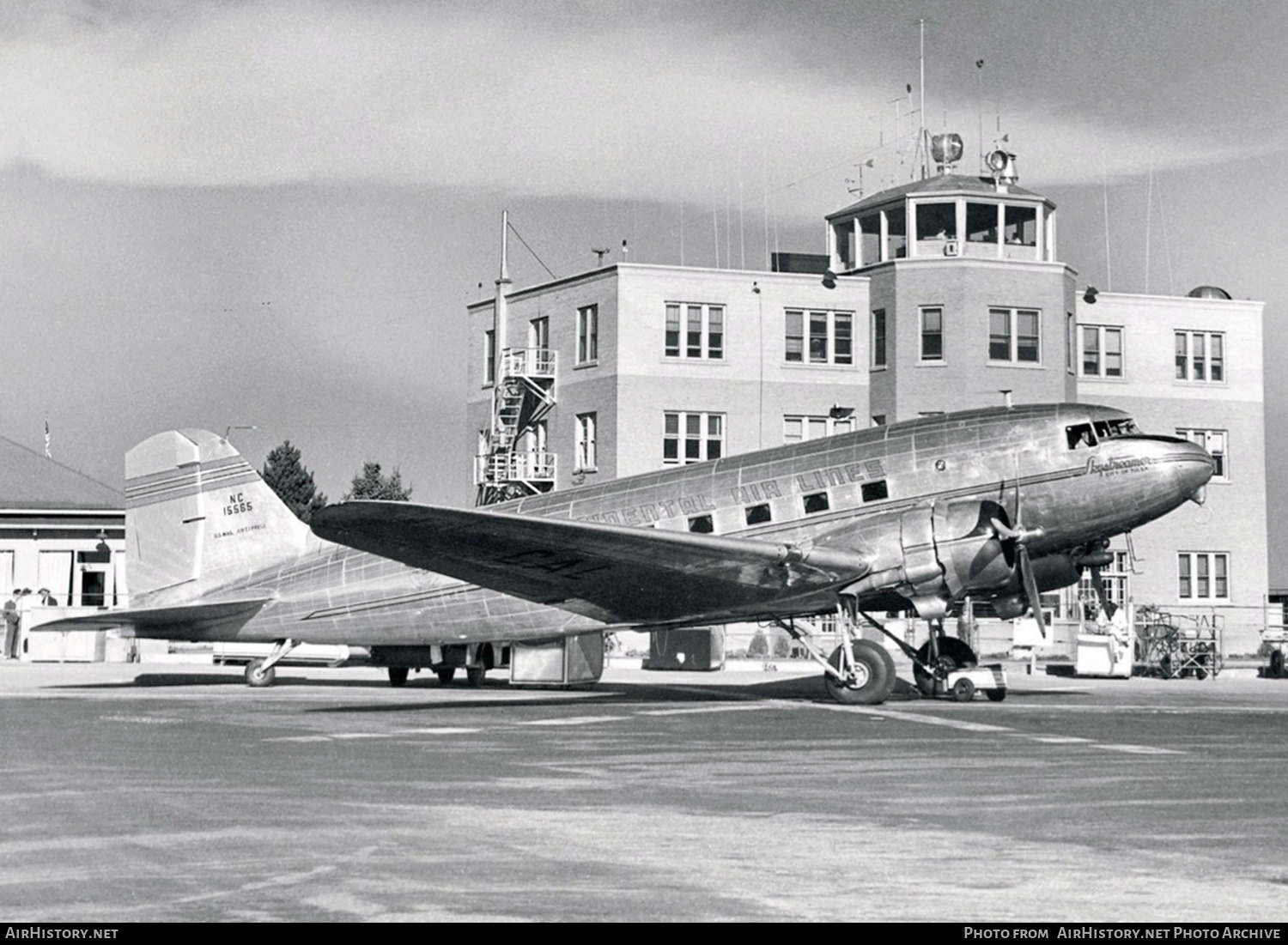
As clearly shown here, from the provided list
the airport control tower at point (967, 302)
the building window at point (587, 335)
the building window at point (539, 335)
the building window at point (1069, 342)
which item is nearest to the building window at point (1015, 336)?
the airport control tower at point (967, 302)

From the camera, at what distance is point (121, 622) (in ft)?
93.7

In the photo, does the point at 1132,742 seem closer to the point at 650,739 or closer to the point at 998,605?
the point at 650,739

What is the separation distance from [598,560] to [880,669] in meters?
4.57

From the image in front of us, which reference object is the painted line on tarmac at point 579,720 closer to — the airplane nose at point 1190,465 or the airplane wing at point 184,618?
the airplane wing at point 184,618

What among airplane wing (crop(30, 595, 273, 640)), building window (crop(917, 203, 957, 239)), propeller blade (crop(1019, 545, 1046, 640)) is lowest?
airplane wing (crop(30, 595, 273, 640))

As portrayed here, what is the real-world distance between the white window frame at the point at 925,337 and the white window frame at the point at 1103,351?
→ 25.3ft

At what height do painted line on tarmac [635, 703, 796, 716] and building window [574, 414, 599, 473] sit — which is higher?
building window [574, 414, 599, 473]

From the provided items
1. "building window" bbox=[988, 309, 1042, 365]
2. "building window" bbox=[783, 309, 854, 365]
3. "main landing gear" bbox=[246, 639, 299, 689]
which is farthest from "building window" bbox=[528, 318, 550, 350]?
"main landing gear" bbox=[246, 639, 299, 689]

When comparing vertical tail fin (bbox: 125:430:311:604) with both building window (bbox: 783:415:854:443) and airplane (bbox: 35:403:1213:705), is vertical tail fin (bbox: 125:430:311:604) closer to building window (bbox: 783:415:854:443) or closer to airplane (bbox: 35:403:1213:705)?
airplane (bbox: 35:403:1213:705)

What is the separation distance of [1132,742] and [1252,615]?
52.2 meters

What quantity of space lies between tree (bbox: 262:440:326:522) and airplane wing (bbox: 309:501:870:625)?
6819 cm

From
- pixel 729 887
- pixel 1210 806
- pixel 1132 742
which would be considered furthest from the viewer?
pixel 1132 742

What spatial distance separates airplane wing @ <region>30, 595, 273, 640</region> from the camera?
2859cm
